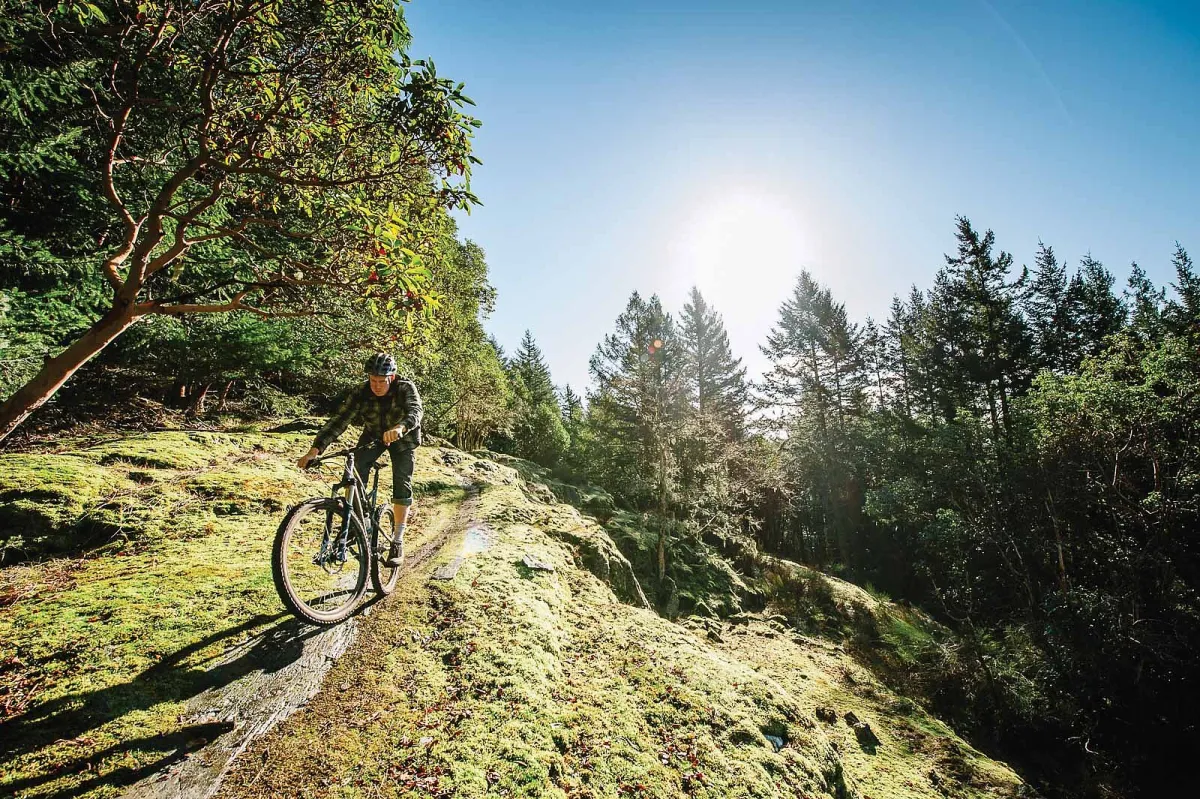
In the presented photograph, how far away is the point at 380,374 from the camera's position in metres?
4.71

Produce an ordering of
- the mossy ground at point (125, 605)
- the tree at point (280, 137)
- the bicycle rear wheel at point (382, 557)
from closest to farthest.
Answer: the mossy ground at point (125, 605) → the tree at point (280, 137) → the bicycle rear wheel at point (382, 557)

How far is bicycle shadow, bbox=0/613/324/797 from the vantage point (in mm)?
2262

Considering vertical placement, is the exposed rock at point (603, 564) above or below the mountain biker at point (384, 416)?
below

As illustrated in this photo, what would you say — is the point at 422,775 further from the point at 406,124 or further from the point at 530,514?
the point at 530,514

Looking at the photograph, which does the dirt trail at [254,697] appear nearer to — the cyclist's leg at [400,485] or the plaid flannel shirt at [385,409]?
the cyclist's leg at [400,485]

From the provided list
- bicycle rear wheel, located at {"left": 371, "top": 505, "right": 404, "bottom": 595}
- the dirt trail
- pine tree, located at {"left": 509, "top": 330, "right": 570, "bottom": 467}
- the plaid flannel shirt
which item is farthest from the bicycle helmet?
pine tree, located at {"left": 509, "top": 330, "right": 570, "bottom": 467}

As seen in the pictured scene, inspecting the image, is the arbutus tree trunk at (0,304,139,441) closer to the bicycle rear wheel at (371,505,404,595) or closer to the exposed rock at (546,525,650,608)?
the bicycle rear wheel at (371,505,404,595)

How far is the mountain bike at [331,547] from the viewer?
140 inches

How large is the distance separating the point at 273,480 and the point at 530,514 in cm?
482

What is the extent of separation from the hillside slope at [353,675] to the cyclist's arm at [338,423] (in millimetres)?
1605

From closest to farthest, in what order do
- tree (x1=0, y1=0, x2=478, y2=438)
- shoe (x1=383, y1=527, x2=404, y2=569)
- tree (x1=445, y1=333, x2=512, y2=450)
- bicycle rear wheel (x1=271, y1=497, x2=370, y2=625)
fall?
bicycle rear wheel (x1=271, y1=497, x2=370, y2=625), tree (x1=0, y1=0, x2=478, y2=438), shoe (x1=383, y1=527, x2=404, y2=569), tree (x1=445, y1=333, x2=512, y2=450)

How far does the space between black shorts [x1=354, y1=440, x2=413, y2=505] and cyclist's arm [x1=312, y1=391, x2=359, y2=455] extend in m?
0.31

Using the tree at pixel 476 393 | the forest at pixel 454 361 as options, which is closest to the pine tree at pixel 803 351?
the forest at pixel 454 361

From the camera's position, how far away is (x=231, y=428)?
34.7 feet
